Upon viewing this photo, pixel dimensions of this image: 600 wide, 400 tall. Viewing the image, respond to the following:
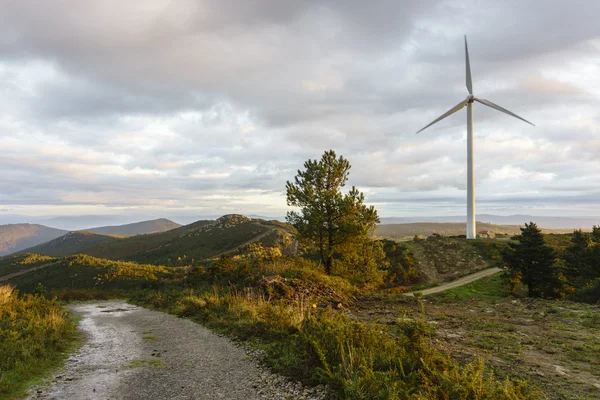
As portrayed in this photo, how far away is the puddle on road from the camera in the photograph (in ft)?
24.9

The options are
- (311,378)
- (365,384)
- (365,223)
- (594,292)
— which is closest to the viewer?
(365,384)

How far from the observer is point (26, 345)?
1035cm

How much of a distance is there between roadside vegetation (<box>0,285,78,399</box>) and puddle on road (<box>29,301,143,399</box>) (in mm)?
486

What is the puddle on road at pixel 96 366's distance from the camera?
7.58 m

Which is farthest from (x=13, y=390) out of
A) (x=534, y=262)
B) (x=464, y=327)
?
(x=534, y=262)

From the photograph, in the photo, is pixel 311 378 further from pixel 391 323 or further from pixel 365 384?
pixel 391 323

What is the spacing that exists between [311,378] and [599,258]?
35.3 m

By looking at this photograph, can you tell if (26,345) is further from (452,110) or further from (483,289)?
(452,110)

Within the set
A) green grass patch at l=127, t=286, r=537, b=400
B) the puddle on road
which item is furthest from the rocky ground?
the puddle on road

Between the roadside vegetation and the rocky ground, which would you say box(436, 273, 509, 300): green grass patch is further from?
the roadside vegetation

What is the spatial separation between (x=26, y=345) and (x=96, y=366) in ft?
9.48

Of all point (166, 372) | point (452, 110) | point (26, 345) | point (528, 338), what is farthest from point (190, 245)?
point (528, 338)

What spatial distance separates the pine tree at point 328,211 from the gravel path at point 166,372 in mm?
15643

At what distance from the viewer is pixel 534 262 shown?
94.7 ft
